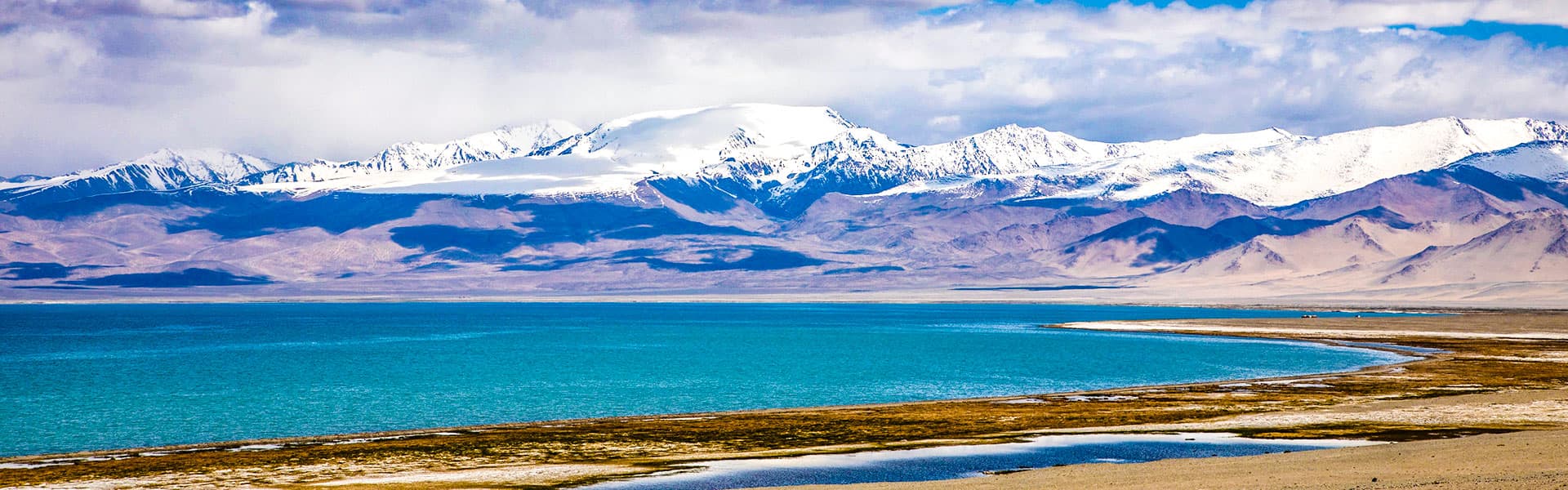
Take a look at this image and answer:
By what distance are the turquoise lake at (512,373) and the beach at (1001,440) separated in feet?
28.6

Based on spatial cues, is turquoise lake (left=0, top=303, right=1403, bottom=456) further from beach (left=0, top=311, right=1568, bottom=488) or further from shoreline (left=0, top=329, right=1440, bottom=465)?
beach (left=0, top=311, right=1568, bottom=488)

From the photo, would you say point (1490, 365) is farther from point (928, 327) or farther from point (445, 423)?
point (928, 327)

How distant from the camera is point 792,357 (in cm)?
11394

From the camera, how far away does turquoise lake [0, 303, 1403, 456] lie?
6475 cm

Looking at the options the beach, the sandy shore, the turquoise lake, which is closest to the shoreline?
the beach

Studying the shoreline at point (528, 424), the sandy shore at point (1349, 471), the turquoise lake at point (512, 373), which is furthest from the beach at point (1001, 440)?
the turquoise lake at point (512, 373)

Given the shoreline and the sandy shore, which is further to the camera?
the shoreline

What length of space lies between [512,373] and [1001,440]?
5160 centimetres

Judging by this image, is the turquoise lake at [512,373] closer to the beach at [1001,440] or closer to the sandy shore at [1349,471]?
the beach at [1001,440]

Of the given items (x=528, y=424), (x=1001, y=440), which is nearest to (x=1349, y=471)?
(x=1001, y=440)

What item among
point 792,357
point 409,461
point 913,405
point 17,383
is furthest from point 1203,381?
point 17,383

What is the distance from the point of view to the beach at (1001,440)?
37.3 metres

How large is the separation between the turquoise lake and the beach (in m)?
8.71

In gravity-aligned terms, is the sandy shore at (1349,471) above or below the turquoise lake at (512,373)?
above
